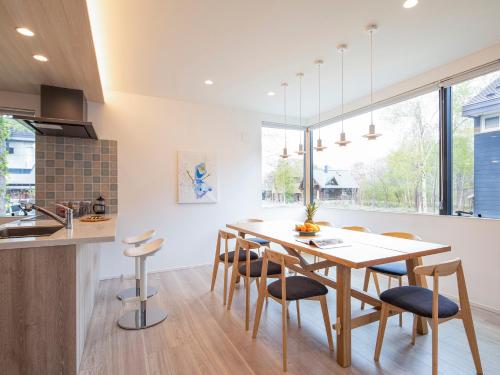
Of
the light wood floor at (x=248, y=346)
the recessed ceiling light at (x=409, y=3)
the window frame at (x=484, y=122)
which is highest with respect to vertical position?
the recessed ceiling light at (x=409, y=3)

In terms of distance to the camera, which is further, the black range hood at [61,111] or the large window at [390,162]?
the large window at [390,162]

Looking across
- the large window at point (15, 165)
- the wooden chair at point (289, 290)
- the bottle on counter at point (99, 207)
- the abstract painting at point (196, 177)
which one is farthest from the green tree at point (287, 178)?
the large window at point (15, 165)

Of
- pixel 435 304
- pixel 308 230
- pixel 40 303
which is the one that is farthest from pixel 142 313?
pixel 435 304

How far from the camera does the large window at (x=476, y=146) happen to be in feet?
9.09

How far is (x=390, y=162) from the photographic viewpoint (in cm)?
391

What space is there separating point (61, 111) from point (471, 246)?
4.93 m

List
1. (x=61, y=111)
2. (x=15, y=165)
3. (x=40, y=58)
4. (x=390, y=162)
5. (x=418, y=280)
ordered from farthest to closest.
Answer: (x=390, y=162)
(x=15, y=165)
(x=61, y=111)
(x=40, y=58)
(x=418, y=280)

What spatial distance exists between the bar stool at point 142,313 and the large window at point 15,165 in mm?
2097

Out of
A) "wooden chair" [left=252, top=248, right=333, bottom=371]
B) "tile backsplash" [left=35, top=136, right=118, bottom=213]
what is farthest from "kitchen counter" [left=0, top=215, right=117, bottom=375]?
"tile backsplash" [left=35, top=136, right=118, bottom=213]

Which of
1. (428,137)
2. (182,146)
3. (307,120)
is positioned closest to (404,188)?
(428,137)

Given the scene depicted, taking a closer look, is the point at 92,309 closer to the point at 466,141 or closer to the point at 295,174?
the point at 295,174

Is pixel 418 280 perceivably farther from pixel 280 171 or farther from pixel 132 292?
pixel 280 171

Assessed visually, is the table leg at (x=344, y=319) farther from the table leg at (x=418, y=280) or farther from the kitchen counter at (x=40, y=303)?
the kitchen counter at (x=40, y=303)

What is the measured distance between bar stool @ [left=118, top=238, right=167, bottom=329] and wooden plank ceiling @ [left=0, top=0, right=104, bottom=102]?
6.11ft
